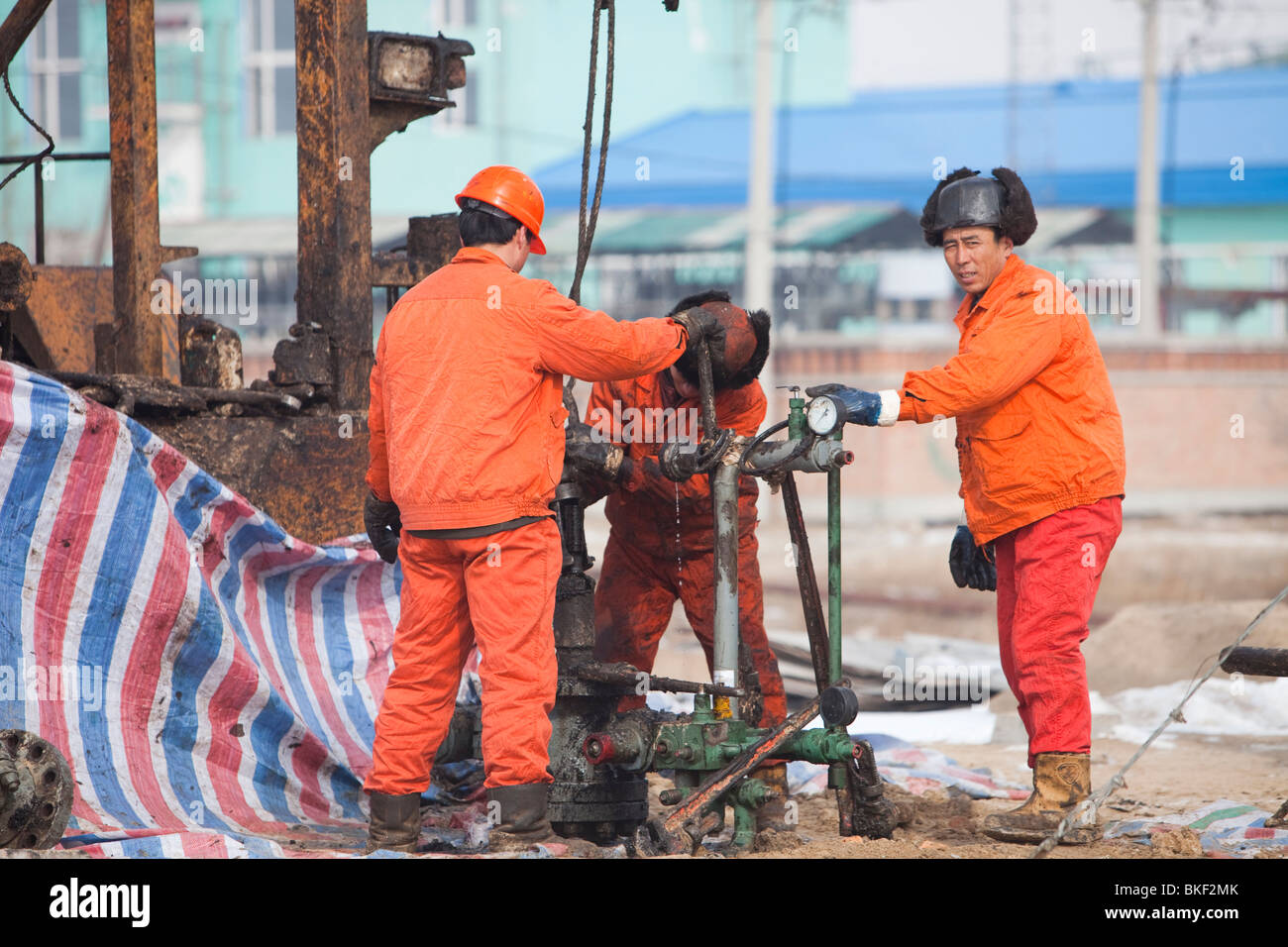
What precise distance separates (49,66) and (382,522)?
23.6m

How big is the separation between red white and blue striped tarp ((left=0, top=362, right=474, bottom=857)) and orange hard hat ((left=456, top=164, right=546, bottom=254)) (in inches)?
48.9

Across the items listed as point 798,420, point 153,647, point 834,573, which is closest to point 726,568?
point 834,573

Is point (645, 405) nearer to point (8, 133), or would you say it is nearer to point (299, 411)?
point (299, 411)

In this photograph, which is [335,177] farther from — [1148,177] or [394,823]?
[1148,177]

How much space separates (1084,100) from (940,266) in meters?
3.86

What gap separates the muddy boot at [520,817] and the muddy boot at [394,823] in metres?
0.28

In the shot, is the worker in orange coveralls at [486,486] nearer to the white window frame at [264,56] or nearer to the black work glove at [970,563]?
the black work glove at [970,563]

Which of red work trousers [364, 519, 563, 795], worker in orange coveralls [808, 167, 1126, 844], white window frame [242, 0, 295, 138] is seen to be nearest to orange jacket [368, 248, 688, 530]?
red work trousers [364, 519, 563, 795]

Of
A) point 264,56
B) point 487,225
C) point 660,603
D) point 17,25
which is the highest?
point 264,56

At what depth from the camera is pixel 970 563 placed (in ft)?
15.5

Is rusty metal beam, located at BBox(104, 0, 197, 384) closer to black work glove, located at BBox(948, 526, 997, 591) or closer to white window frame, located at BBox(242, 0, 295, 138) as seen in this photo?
black work glove, located at BBox(948, 526, 997, 591)

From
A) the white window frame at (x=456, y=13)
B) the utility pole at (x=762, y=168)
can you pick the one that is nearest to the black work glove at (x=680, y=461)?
the utility pole at (x=762, y=168)
